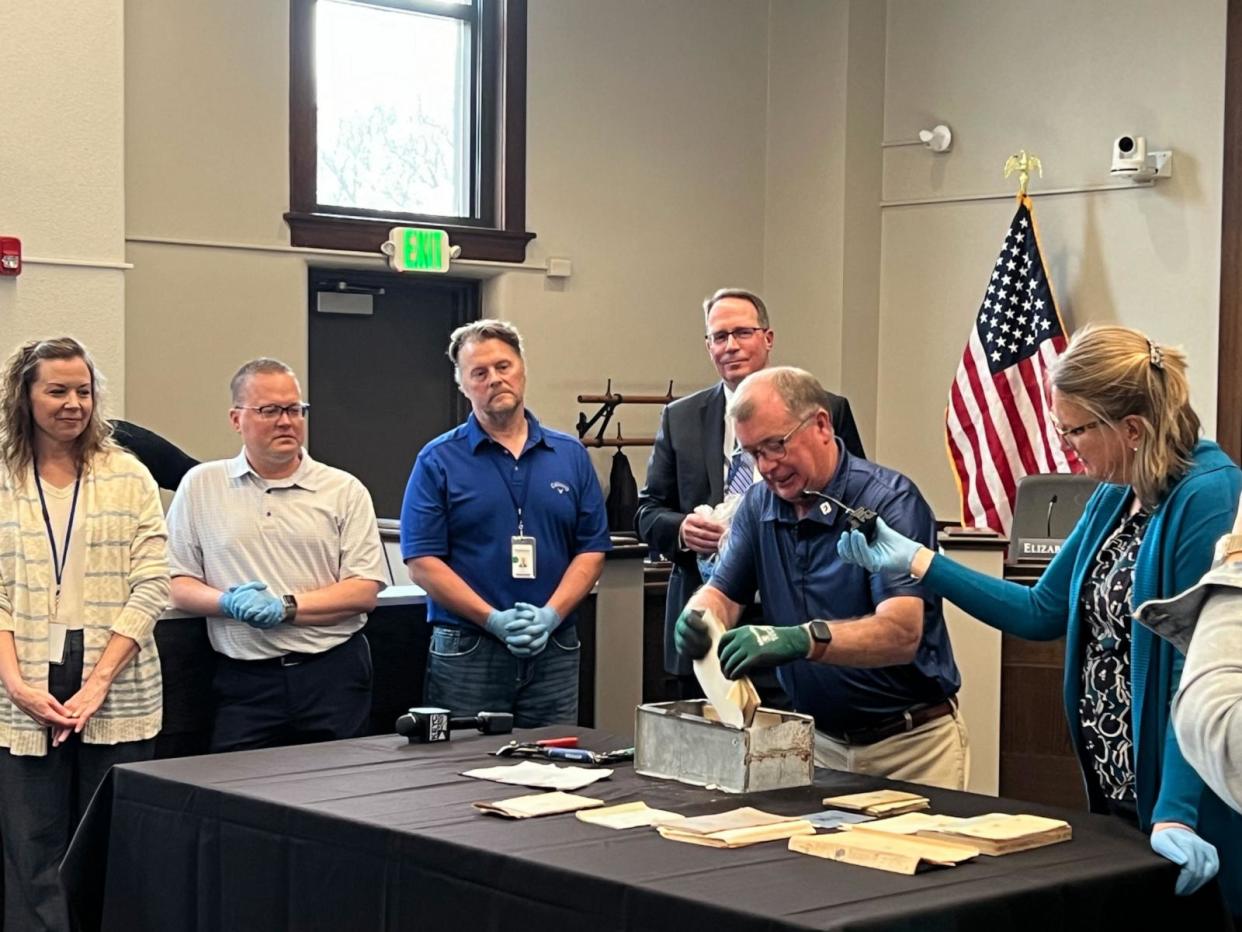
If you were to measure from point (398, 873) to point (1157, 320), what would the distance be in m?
5.91

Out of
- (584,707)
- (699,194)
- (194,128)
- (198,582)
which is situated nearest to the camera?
(198,582)

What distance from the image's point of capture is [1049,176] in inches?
309

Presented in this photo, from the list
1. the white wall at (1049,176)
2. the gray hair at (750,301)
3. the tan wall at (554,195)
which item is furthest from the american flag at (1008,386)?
the gray hair at (750,301)

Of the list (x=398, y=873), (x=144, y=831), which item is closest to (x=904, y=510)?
(x=398, y=873)

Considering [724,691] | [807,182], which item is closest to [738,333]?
[724,691]

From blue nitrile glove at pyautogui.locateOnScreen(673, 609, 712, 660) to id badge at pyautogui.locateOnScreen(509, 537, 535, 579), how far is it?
3.96ft

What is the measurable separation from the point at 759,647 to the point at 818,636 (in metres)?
0.13

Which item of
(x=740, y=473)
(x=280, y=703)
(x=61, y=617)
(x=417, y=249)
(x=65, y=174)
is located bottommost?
(x=280, y=703)

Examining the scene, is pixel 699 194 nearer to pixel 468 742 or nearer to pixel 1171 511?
pixel 468 742

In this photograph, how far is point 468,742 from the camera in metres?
3.19

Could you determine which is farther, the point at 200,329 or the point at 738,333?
the point at 200,329

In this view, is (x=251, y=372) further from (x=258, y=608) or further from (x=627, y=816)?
(x=627, y=816)

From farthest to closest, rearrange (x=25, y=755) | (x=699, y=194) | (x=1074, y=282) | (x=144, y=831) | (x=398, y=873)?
(x=699, y=194) → (x=1074, y=282) → (x=25, y=755) → (x=144, y=831) → (x=398, y=873)

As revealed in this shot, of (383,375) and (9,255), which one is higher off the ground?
(9,255)
